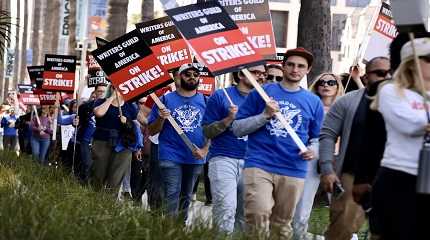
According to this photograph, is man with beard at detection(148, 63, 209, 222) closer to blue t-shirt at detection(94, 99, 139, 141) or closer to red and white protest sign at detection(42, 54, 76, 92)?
blue t-shirt at detection(94, 99, 139, 141)

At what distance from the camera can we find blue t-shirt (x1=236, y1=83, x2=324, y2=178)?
8.94 m

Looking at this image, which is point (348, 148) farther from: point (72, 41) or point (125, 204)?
point (72, 41)

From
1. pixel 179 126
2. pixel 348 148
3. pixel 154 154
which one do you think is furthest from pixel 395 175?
pixel 154 154

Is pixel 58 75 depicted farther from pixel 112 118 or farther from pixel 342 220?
pixel 342 220

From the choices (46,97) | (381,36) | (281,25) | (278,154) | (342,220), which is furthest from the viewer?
(281,25)

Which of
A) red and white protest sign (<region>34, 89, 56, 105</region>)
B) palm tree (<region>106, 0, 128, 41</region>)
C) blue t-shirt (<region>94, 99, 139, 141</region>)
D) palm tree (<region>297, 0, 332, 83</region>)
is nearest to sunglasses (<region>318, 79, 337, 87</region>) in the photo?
blue t-shirt (<region>94, 99, 139, 141</region>)

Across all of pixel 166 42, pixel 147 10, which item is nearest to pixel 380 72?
pixel 166 42

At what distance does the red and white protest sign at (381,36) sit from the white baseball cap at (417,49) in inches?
219

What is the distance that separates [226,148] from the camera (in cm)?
1022

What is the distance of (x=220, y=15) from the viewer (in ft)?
31.5

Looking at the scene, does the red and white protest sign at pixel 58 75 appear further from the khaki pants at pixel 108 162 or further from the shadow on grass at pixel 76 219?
the shadow on grass at pixel 76 219

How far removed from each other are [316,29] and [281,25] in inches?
2259

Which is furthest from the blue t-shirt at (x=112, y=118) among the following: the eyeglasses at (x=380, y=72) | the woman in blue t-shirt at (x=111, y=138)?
the eyeglasses at (x=380, y=72)

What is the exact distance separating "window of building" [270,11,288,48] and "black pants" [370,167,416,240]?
207 ft
